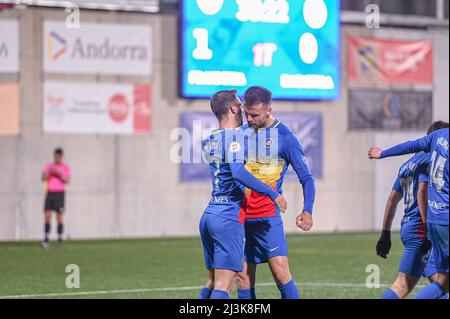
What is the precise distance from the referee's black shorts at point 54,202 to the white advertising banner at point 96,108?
3.86 m

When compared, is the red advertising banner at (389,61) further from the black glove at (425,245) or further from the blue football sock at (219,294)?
the blue football sock at (219,294)

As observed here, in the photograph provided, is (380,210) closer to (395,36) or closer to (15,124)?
(395,36)

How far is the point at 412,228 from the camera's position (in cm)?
1020

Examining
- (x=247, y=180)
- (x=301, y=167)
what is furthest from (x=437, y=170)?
(x=247, y=180)

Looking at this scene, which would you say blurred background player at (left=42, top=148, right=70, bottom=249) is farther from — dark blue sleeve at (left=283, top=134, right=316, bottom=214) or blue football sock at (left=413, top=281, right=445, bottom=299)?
blue football sock at (left=413, top=281, right=445, bottom=299)

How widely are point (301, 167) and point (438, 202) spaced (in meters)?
1.35

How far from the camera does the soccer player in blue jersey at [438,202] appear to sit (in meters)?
8.80

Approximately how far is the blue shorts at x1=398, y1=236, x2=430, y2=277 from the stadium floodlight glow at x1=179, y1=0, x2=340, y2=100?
17140 millimetres

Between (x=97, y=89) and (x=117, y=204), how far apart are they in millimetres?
3091

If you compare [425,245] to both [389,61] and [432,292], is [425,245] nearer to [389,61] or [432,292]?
[432,292]

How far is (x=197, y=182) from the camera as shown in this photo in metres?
28.8

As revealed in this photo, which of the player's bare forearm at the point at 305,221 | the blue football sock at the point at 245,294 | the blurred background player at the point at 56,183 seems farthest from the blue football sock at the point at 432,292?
the blurred background player at the point at 56,183

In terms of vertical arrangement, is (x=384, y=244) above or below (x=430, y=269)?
above
